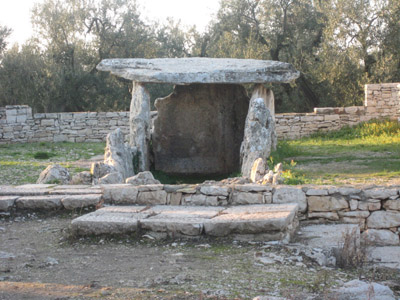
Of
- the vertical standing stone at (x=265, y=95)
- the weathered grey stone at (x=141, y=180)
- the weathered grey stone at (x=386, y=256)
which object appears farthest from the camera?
the vertical standing stone at (x=265, y=95)

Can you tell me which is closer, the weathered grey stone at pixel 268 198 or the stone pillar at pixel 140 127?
the weathered grey stone at pixel 268 198

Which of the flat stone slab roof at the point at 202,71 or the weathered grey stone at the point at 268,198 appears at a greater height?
the flat stone slab roof at the point at 202,71

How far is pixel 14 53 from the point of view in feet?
69.5

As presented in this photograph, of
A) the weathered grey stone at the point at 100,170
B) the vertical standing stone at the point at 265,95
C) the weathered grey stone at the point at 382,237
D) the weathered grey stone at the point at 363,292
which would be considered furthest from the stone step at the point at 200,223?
the vertical standing stone at the point at 265,95

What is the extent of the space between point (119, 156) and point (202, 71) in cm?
264

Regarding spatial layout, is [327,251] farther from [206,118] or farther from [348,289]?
[206,118]

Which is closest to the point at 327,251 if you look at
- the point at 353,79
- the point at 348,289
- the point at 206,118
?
the point at 348,289

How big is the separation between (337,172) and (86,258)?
517 cm

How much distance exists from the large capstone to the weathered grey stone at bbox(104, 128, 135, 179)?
2762mm

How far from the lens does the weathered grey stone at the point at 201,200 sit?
20.7 ft

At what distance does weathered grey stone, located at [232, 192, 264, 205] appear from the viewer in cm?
627

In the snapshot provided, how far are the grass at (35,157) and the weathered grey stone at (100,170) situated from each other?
1366mm

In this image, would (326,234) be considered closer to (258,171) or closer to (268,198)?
(268,198)

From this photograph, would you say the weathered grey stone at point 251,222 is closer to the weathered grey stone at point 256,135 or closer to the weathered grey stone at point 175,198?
the weathered grey stone at point 175,198
